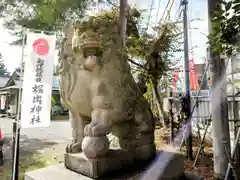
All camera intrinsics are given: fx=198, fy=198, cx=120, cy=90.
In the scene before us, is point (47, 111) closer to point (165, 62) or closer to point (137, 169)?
point (137, 169)

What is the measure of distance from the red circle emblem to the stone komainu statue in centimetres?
96

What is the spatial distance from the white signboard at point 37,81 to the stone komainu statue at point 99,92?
950mm

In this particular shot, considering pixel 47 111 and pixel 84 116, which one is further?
pixel 47 111

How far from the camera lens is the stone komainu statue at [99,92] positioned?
1.32m

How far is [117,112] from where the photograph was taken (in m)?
1.37

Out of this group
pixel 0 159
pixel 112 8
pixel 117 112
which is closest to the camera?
pixel 117 112

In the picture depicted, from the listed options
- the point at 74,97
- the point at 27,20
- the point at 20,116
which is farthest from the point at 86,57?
the point at 27,20

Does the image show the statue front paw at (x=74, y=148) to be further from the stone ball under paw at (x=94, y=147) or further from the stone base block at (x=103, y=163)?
the stone ball under paw at (x=94, y=147)

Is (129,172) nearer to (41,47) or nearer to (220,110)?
(41,47)

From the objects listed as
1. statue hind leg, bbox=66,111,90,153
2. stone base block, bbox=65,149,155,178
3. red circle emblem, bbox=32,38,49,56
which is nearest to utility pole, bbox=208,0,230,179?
stone base block, bbox=65,149,155,178

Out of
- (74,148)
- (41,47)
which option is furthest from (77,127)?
(41,47)

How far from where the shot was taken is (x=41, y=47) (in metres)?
2.33

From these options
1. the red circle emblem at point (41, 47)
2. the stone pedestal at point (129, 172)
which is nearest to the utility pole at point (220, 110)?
the stone pedestal at point (129, 172)

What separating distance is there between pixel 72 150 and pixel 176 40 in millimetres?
4868
